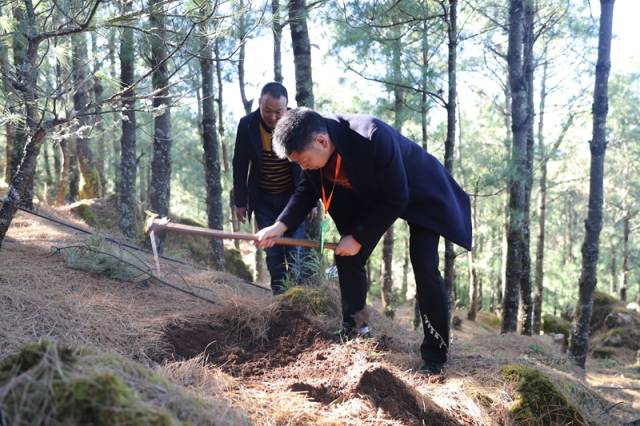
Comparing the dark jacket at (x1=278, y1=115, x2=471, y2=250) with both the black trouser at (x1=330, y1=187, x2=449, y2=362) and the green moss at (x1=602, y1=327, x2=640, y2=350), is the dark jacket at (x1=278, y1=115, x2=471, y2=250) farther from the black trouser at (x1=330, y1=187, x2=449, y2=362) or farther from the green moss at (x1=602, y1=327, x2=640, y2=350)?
the green moss at (x1=602, y1=327, x2=640, y2=350)

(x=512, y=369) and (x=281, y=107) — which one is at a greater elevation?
(x=281, y=107)

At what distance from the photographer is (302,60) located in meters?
5.91

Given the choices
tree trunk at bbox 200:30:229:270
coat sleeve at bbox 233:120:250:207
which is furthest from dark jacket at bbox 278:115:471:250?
tree trunk at bbox 200:30:229:270

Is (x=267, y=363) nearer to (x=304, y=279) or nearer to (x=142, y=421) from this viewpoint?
(x=304, y=279)

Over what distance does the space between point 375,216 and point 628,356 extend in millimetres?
12994

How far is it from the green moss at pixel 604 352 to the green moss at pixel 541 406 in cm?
1184

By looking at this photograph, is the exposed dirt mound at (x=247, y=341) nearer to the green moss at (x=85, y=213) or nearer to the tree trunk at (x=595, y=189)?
the tree trunk at (x=595, y=189)

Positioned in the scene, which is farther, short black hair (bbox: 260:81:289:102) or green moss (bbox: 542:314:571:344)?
green moss (bbox: 542:314:571:344)

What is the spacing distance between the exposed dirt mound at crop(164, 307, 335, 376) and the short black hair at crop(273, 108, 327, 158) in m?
1.39

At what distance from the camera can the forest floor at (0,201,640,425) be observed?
256 centimetres

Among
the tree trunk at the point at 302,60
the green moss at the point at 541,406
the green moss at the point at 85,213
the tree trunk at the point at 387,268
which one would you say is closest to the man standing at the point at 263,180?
the tree trunk at the point at 302,60

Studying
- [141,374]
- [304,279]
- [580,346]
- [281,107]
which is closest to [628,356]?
[580,346]

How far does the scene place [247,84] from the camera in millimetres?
13328

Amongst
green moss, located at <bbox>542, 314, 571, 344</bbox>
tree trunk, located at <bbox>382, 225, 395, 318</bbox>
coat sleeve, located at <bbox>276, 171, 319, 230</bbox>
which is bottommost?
green moss, located at <bbox>542, 314, 571, 344</bbox>
